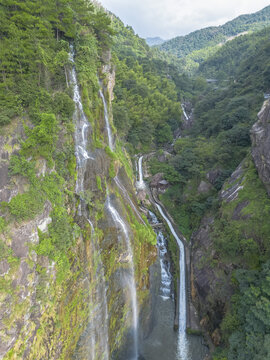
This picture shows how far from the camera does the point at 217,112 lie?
40.6 meters

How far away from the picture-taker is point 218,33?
509ft

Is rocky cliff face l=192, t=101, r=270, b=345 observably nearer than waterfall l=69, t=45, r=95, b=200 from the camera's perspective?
No

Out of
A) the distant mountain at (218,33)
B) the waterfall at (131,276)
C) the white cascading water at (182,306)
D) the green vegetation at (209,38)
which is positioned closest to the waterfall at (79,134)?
the waterfall at (131,276)

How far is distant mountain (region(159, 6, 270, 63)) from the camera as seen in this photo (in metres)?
142

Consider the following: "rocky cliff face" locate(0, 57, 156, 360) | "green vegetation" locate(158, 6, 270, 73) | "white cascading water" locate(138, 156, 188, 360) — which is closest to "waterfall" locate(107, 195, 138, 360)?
"rocky cliff face" locate(0, 57, 156, 360)

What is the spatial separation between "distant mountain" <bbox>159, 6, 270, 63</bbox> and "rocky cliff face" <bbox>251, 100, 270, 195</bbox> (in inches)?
5403

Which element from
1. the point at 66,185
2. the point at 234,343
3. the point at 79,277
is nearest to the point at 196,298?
the point at 234,343

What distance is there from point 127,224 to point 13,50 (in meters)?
13.8

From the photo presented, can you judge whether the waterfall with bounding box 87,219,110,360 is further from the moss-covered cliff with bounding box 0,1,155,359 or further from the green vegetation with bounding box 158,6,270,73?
the green vegetation with bounding box 158,6,270,73

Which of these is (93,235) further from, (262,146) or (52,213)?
(262,146)

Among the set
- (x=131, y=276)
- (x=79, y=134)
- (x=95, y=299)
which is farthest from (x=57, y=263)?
(x=79, y=134)

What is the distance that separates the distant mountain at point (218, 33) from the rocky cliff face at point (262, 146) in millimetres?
137233

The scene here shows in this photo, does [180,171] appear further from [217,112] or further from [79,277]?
[79,277]

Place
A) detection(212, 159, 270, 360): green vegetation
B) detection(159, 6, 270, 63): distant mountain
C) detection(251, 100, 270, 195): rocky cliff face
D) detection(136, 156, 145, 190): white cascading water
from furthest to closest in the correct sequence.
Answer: detection(159, 6, 270, 63): distant mountain → detection(136, 156, 145, 190): white cascading water → detection(251, 100, 270, 195): rocky cliff face → detection(212, 159, 270, 360): green vegetation
